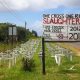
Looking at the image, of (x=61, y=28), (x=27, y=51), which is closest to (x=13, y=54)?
(x=27, y=51)

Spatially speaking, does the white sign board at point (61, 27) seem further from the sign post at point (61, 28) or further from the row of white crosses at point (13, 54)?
the row of white crosses at point (13, 54)

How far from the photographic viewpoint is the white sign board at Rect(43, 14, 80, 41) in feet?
65.6

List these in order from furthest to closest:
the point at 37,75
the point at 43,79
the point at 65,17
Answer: the point at 65,17, the point at 37,75, the point at 43,79

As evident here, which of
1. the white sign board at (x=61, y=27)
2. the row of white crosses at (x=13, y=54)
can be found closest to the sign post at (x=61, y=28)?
the white sign board at (x=61, y=27)

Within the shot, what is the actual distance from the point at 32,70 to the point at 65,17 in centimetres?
299

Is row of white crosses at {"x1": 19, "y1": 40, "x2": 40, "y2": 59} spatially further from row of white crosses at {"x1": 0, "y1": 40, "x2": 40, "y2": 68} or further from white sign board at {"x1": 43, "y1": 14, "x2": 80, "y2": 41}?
white sign board at {"x1": 43, "y1": 14, "x2": 80, "y2": 41}

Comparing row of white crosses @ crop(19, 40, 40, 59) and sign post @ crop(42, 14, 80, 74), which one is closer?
sign post @ crop(42, 14, 80, 74)

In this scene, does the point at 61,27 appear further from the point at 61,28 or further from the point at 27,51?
the point at 27,51

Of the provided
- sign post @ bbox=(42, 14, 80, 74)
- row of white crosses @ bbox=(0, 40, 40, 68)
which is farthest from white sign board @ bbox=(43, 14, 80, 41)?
row of white crosses @ bbox=(0, 40, 40, 68)

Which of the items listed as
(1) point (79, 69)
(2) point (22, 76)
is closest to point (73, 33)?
(1) point (79, 69)

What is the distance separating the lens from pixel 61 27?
2023 cm

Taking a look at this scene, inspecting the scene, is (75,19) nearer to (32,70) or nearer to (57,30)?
(57,30)

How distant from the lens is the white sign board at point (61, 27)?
2000cm

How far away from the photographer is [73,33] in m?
20.4
